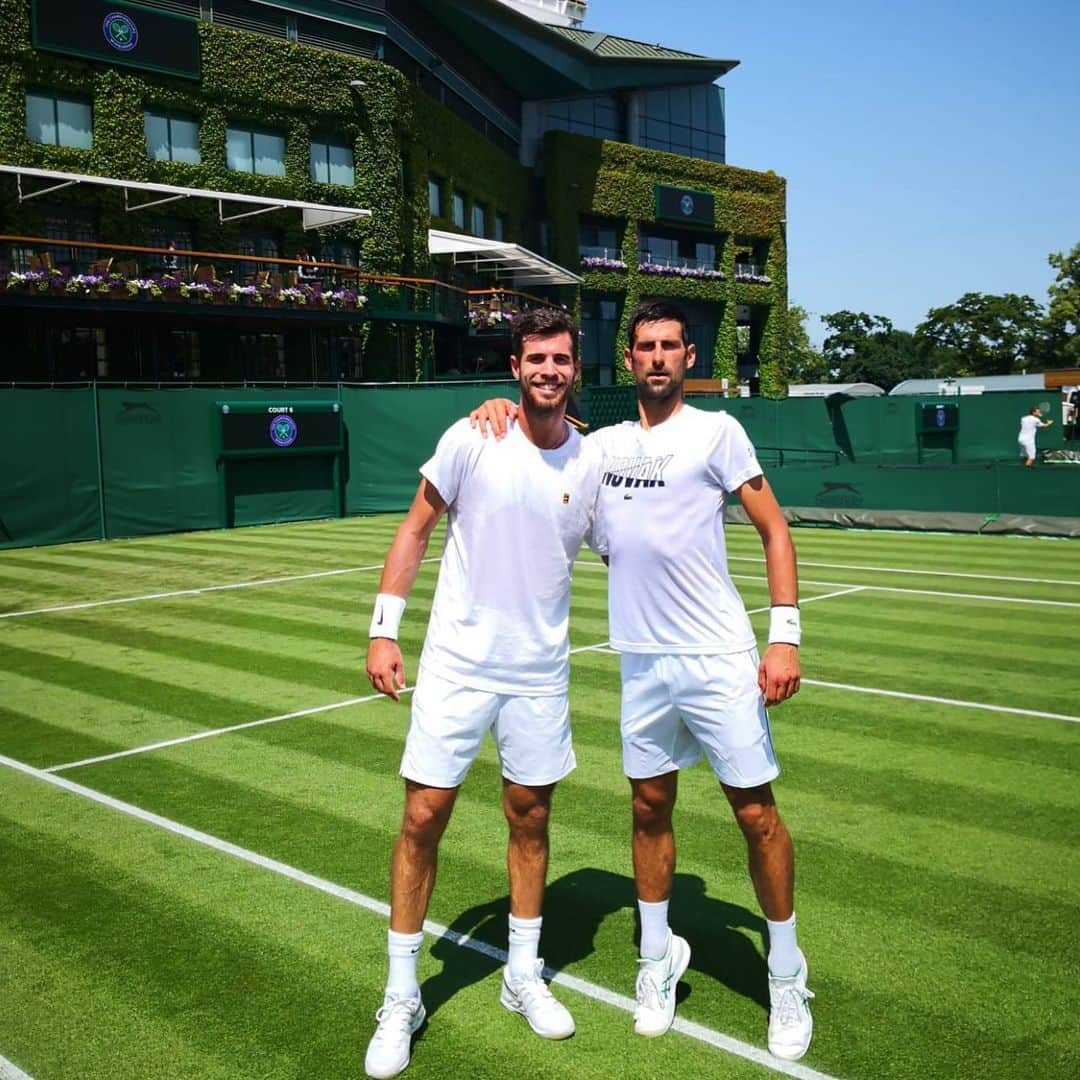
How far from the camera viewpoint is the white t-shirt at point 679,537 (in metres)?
4.34

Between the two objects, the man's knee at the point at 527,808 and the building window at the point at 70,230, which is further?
the building window at the point at 70,230

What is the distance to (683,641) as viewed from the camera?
14.2 feet

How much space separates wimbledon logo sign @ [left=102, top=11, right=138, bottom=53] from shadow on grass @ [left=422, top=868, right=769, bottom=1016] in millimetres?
36914

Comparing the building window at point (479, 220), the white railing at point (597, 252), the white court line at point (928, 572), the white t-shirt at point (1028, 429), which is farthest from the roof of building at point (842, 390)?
the white court line at point (928, 572)

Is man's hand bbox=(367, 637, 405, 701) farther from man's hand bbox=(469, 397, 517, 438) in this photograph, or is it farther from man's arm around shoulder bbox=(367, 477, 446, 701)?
man's hand bbox=(469, 397, 517, 438)

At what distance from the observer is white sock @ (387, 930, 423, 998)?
4.18 meters

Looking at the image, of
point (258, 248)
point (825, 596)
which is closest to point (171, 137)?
point (258, 248)

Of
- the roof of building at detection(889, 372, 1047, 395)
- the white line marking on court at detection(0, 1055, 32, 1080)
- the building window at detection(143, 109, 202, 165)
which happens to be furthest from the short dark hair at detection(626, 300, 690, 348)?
the roof of building at detection(889, 372, 1047, 395)

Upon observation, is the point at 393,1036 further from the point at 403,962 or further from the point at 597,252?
the point at 597,252

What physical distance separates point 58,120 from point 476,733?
3657 centimetres

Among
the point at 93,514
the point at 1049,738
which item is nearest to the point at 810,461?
the point at 93,514

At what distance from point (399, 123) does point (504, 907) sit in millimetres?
41691

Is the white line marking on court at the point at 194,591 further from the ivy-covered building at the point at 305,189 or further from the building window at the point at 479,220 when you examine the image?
the building window at the point at 479,220

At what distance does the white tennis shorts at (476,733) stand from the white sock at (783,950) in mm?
952
